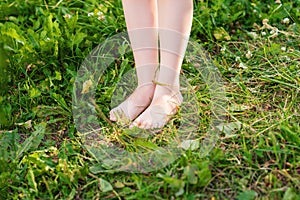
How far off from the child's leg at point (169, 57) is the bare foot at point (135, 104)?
4 cm

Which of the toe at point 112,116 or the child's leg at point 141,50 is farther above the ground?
the child's leg at point 141,50

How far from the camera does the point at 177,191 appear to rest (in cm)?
136

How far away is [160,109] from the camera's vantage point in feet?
5.42

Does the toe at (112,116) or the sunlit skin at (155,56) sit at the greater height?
the sunlit skin at (155,56)

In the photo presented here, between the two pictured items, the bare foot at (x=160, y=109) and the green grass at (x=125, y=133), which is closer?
the green grass at (x=125, y=133)

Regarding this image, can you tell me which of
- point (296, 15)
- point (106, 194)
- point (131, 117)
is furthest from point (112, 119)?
point (296, 15)

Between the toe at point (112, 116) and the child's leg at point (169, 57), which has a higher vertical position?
the child's leg at point (169, 57)

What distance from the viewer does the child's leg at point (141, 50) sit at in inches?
Result: 64.6

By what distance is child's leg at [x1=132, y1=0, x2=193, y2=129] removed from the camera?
63.2 inches

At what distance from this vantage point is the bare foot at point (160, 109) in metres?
1.64

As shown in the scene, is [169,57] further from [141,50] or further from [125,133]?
[125,133]

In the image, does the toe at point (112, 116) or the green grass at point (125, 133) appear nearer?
the green grass at point (125, 133)

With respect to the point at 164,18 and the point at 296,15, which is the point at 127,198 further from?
the point at 296,15

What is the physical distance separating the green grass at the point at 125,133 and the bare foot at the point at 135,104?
56 mm
